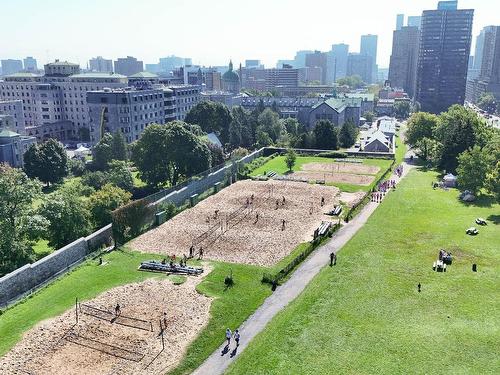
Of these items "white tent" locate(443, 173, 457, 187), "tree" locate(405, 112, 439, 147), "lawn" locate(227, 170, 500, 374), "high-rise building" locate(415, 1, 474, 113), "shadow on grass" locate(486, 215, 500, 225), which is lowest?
"lawn" locate(227, 170, 500, 374)

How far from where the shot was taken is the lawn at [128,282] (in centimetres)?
3104

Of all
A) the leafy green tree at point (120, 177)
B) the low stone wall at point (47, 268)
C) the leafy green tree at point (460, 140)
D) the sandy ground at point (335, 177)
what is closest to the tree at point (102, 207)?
the low stone wall at point (47, 268)

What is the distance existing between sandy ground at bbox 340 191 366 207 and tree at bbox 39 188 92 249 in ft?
111

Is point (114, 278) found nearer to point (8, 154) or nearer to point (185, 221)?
point (185, 221)

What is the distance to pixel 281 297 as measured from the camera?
121 ft

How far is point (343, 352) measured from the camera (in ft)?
95.8

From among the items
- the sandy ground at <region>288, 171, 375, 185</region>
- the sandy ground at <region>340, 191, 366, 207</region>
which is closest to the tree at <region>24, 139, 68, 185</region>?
the sandy ground at <region>288, 171, 375, 185</region>

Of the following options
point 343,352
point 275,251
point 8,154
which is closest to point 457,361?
point 343,352

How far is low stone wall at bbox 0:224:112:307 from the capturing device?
3678cm

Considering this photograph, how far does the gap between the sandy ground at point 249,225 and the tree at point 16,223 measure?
971cm

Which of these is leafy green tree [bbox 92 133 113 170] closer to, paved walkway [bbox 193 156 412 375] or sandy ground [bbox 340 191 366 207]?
sandy ground [bbox 340 191 366 207]

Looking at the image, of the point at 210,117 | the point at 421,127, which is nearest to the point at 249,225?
the point at 210,117

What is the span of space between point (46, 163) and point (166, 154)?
73.9ft

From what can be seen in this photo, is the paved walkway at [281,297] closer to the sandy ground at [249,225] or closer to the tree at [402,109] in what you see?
the sandy ground at [249,225]
